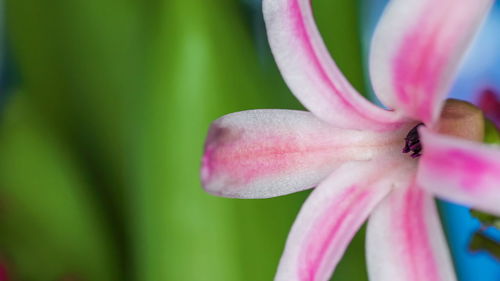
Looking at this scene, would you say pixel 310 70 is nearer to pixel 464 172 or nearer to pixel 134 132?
pixel 464 172

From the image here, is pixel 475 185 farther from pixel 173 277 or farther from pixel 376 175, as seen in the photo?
pixel 173 277

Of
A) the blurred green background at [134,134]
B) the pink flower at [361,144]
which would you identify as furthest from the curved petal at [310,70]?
the blurred green background at [134,134]

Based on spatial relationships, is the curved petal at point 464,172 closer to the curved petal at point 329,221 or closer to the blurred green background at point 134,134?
the curved petal at point 329,221

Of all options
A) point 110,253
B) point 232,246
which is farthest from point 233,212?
point 110,253

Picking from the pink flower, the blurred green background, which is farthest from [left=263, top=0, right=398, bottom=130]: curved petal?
the blurred green background

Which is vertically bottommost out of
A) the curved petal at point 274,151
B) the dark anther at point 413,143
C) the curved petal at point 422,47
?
the dark anther at point 413,143

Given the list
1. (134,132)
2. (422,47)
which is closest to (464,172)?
(422,47)
